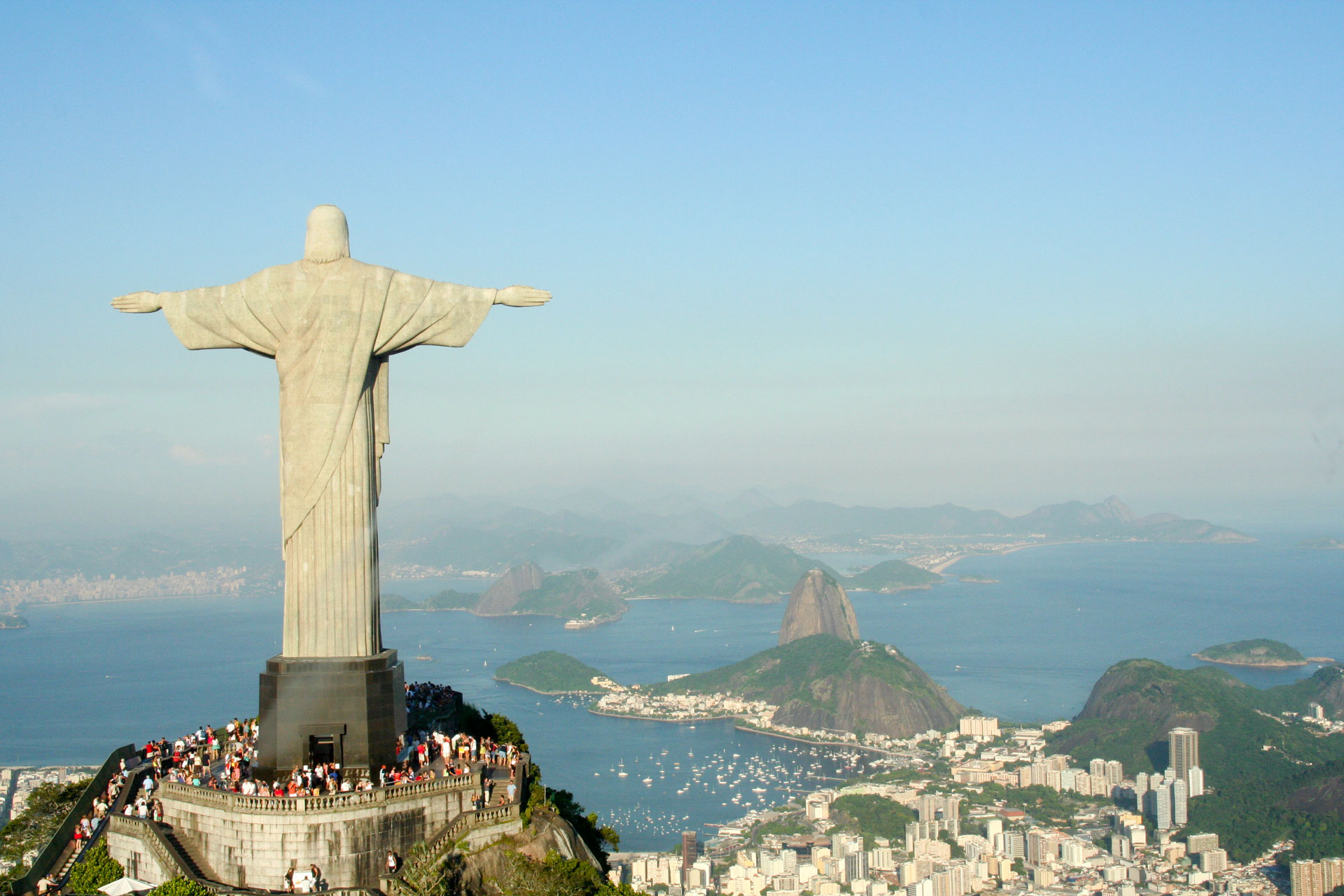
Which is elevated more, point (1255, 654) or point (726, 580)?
point (726, 580)

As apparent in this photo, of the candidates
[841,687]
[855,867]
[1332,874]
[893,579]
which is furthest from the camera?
[893,579]

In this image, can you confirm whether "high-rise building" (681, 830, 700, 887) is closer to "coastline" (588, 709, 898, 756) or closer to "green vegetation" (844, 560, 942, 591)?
"coastline" (588, 709, 898, 756)

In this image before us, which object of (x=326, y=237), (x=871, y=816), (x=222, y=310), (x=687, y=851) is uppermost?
(x=326, y=237)

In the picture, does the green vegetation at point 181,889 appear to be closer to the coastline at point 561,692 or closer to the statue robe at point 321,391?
the statue robe at point 321,391

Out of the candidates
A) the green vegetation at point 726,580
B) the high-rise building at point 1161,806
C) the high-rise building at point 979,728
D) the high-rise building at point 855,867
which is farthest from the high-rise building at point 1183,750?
the green vegetation at point 726,580

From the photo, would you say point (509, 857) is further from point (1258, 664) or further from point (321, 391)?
point (1258, 664)

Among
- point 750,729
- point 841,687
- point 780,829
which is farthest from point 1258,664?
point 780,829

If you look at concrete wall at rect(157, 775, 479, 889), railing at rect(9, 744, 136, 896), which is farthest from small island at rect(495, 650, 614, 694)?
concrete wall at rect(157, 775, 479, 889)

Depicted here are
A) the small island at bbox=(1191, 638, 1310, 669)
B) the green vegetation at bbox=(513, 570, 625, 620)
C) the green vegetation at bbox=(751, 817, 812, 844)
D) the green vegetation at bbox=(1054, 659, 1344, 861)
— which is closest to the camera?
the green vegetation at bbox=(751, 817, 812, 844)
